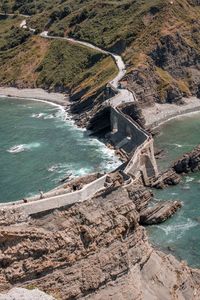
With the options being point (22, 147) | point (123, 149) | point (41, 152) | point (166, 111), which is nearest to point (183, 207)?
point (123, 149)

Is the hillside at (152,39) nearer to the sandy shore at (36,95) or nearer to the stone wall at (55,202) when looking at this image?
the sandy shore at (36,95)

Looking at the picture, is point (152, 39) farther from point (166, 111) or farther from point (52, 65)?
point (52, 65)

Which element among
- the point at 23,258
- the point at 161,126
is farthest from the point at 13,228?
the point at 161,126

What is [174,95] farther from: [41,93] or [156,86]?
[41,93]

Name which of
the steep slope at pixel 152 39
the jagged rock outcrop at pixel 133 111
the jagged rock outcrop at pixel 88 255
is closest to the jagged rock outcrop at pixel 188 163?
the jagged rock outcrop at pixel 133 111

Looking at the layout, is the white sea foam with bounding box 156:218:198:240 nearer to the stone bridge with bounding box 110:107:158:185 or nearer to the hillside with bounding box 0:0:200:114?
the stone bridge with bounding box 110:107:158:185

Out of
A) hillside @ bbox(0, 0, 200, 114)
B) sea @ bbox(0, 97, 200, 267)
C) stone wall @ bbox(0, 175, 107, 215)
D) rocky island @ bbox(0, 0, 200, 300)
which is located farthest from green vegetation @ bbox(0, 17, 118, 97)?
stone wall @ bbox(0, 175, 107, 215)
